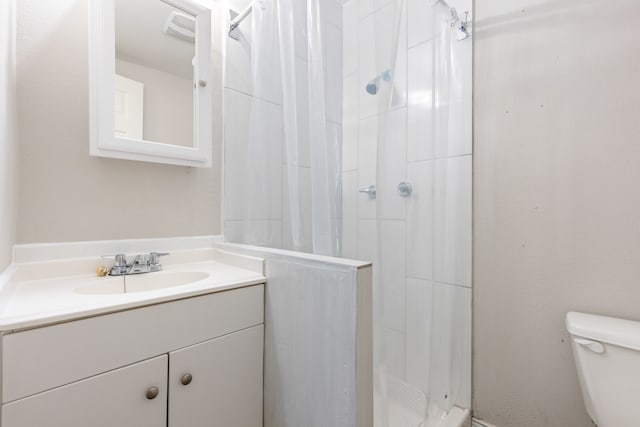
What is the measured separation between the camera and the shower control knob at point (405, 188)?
935mm

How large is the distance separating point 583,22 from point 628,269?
2.76 feet

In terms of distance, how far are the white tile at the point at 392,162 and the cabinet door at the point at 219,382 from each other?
2.03ft

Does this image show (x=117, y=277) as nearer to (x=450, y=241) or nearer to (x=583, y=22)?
(x=450, y=241)

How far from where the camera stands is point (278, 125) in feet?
4.11

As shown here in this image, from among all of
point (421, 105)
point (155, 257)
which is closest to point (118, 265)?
point (155, 257)

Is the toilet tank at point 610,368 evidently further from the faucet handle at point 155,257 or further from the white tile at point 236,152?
the faucet handle at point 155,257

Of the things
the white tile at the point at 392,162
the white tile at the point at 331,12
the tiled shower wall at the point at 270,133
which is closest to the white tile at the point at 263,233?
the tiled shower wall at the point at 270,133

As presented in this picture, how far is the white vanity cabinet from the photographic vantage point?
23.2 inches

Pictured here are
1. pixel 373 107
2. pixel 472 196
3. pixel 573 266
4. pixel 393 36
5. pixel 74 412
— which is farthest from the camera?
pixel 472 196

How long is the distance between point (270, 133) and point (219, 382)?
98cm

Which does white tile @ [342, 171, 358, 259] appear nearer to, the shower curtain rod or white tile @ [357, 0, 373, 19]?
white tile @ [357, 0, 373, 19]

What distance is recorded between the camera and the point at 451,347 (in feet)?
3.65

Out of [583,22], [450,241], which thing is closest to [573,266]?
[450,241]

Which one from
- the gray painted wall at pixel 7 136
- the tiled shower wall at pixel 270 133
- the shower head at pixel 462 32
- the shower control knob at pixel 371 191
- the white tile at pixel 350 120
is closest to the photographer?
the gray painted wall at pixel 7 136
